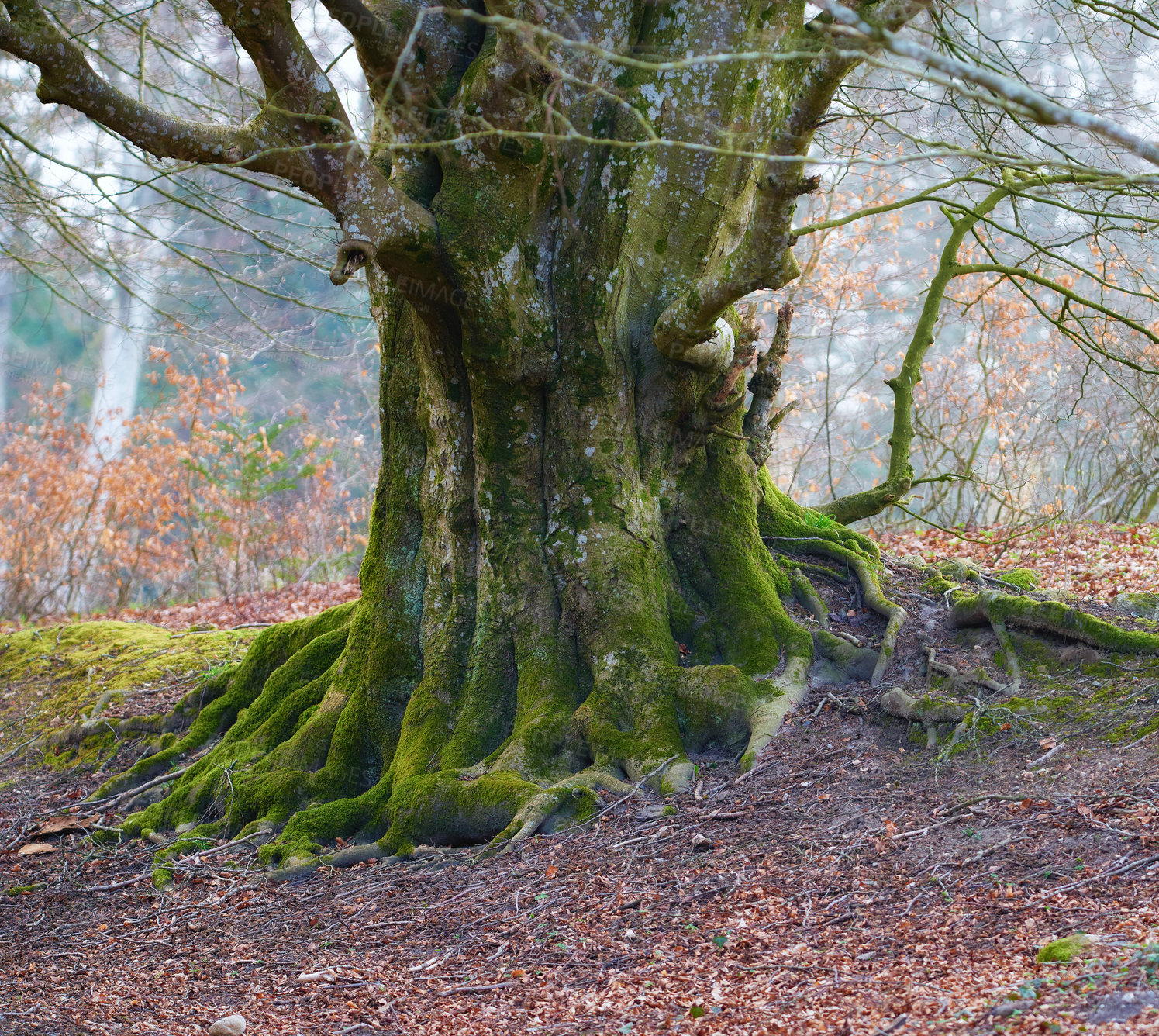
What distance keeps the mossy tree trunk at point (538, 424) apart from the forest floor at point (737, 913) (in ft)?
1.31

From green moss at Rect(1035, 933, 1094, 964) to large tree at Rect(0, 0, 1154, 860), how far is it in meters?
1.96

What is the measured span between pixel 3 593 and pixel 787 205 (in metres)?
12.2

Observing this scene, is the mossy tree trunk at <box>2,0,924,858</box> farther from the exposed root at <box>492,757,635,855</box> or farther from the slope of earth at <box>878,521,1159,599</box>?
the slope of earth at <box>878,521,1159,599</box>

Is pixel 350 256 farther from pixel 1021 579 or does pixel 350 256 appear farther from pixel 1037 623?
pixel 1021 579

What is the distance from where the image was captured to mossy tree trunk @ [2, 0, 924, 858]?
4484 mm

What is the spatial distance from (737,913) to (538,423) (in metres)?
2.77

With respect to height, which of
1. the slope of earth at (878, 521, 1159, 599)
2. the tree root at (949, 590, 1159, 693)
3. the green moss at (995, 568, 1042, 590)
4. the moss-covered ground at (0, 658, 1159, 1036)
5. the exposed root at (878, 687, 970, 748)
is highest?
the slope of earth at (878, 521, 1159, 599)

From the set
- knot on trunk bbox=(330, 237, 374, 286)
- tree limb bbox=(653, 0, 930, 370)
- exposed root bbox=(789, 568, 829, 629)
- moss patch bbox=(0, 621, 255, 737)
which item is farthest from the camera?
moss patch bbox=(0, 621, 255, 737)

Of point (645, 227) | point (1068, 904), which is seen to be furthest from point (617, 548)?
point (1068, 904)

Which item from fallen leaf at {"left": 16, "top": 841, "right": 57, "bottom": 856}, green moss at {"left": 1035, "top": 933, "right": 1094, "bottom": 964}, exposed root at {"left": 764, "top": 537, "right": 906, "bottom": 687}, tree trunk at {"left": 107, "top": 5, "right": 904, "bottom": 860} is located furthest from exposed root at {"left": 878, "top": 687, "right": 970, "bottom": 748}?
fallen leaf at {"left": 16, "top": 841, "right": 57, "bottom": 856}

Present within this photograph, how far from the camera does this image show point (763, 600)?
5.39 metres

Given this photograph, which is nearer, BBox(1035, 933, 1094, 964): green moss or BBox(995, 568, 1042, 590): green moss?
BBox(1035, 933, 1094, 964): green moss

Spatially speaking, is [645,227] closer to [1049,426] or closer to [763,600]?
[763,600]

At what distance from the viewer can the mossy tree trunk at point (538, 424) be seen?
4.48 meters
